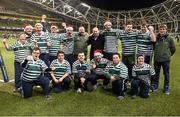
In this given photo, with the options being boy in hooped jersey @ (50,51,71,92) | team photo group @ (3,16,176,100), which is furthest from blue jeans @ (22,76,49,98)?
boy in hooped jersey @ (50,51,71,92)

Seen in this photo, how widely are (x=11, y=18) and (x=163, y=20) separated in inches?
1153

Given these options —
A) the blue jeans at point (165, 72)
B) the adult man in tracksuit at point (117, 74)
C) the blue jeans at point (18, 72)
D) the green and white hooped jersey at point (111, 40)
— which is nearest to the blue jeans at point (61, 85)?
the blue jeans at point (18, 72)

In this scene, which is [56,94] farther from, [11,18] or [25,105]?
[11,18]

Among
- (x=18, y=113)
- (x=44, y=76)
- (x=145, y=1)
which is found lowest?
(x=18, y=113)

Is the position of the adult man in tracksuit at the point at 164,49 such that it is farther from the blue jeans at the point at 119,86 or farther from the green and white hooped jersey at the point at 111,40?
the blue jeans at the point at 119,86

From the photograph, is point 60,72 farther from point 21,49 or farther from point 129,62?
point 129,62

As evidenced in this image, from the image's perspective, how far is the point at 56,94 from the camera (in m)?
9.26

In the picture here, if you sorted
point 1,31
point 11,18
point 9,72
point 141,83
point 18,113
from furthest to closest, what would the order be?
point 11,18, point 1,31, point 9,72, point 141,83, point 18,113

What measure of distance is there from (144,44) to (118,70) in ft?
3.87

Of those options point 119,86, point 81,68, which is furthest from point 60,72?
point 119,86

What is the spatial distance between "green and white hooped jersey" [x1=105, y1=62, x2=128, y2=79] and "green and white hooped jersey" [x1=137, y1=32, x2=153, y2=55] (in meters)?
0.86

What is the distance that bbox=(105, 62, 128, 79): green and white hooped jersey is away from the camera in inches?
357

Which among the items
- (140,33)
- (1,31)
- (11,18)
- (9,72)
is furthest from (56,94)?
(11,18)

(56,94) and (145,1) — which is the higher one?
(145,1)
